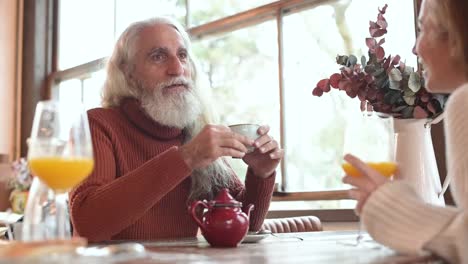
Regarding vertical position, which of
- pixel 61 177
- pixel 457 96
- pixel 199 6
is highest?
pixel 199 6

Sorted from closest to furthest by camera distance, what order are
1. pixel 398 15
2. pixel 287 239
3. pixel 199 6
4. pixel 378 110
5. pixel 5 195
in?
pixel 287 239 < pixel 378 110 < pixel 398 15 < pixel 199 6 < pixel 5 195

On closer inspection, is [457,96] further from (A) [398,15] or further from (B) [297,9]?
(B) [297,9]

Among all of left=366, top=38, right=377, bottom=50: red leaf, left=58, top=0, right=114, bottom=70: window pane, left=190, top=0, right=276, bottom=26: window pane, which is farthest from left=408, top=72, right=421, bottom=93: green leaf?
left=58, top=0, right=114, bottom=70: window pane

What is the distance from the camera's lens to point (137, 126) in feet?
6.04

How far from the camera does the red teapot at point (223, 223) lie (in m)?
1.21

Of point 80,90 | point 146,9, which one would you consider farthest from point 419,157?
point 80,90

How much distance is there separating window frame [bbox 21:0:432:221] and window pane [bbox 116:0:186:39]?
10 centimetres

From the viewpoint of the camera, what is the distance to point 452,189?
3.29 feet

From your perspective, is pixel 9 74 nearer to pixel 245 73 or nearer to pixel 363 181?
pixel 245 73

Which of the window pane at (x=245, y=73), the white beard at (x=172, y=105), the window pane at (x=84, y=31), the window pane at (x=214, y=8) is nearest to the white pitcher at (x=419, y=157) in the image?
the white beard at (x=172, y=105)

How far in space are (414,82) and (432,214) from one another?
0.76 metres

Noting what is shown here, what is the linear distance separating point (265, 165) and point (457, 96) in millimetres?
797

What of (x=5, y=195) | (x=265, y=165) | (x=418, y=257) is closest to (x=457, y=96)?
(x=418, y=257)

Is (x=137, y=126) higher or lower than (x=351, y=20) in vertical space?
lower
